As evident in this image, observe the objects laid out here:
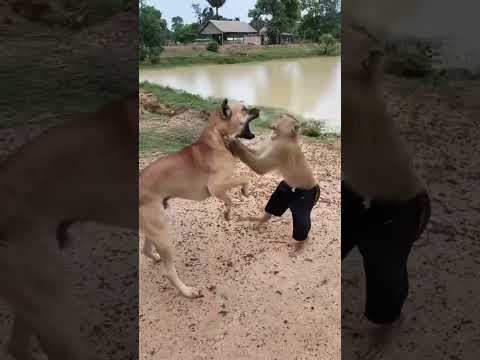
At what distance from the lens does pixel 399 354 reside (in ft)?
6.93

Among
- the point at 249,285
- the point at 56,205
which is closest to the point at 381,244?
the point at 249,285

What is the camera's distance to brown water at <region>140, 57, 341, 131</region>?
2.39m

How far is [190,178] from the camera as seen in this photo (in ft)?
7.27

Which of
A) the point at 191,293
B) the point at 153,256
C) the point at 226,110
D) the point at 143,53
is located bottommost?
the point at 191,293

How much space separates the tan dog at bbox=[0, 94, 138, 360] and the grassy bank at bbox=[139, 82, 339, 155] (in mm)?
287

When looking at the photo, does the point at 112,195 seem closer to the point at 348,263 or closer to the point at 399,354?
the point at 348,263

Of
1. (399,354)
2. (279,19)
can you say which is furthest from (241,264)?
(279,19)

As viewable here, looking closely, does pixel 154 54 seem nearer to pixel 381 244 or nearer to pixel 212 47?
pixel 212 47

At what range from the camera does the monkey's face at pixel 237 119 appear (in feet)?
7.34

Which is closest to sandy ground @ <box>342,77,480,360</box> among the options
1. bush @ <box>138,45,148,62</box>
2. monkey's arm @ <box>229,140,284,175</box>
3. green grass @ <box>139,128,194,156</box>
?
monkey's arm @ <box>229,140,284,175</box>

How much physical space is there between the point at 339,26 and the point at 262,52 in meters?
0.49

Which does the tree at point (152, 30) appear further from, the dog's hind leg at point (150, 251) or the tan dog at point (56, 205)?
the dog's hind leg at point (150, 251)

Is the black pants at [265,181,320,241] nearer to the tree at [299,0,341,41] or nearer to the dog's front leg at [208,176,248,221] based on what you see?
the dog's front leg at [208,176,248,221]

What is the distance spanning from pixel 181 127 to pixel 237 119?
0.39 metres
